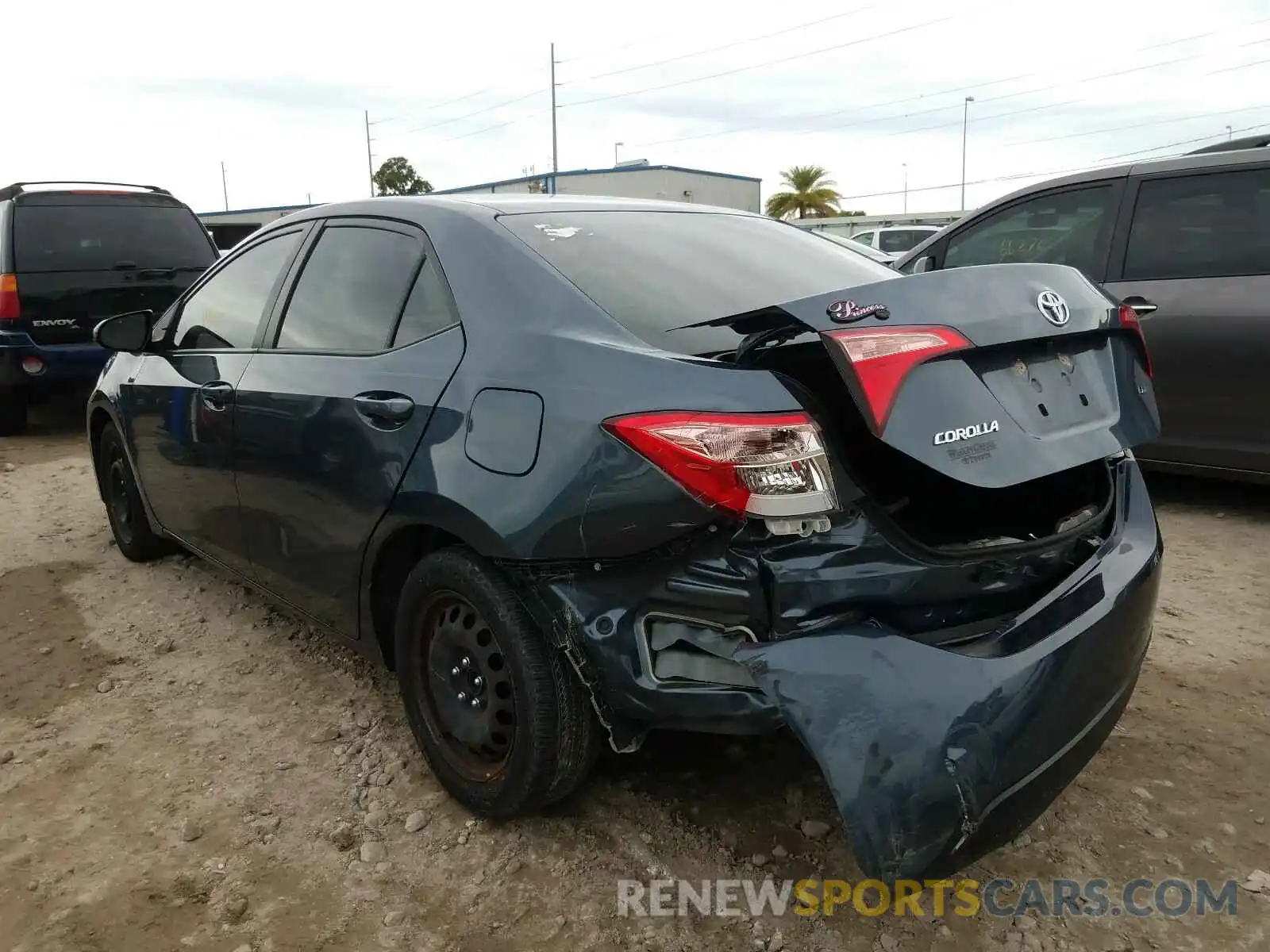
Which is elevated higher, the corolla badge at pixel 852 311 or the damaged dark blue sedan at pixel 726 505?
the corolla badge at pixel 852 311

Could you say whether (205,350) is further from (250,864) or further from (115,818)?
(250,864)

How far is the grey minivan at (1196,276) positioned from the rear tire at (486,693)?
10.4ft

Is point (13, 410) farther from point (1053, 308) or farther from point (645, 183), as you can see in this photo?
point (645, 183)

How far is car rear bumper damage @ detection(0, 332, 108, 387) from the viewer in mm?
7371

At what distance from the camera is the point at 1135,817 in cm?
243

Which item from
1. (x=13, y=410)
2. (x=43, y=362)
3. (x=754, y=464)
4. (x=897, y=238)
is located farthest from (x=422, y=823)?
(x=897, y=238)

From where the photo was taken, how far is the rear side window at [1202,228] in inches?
176

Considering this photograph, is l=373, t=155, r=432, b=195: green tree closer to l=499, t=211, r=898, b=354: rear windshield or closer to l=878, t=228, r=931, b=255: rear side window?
l=878, t=228, r=931, b=255: rear side window

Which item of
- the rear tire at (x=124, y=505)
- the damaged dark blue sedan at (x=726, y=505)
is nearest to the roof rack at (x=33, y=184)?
the rear tire at (x=124, y=505)

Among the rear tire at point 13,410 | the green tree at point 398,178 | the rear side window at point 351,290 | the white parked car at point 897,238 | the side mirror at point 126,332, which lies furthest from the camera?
the green tree at point 398,178

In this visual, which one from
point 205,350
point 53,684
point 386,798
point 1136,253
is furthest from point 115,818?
point 1136,253

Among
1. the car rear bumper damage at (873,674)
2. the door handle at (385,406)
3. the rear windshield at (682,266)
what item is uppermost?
the rear windshield at (682,266)

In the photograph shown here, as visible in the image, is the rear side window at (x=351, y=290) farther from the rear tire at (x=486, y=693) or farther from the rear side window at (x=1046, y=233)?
the rear side window at (x=1046, y=233)

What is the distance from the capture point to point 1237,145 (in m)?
5.02
